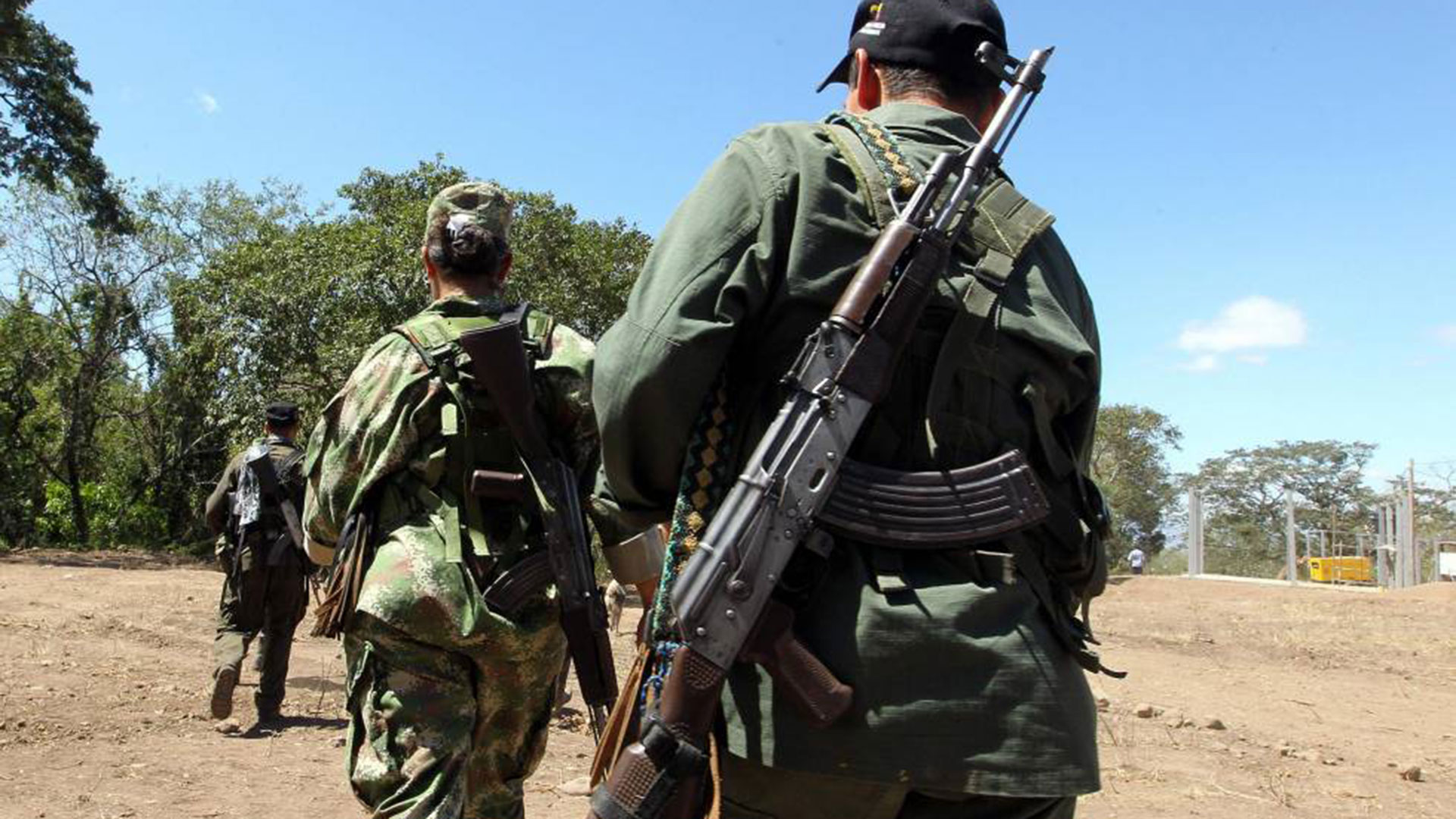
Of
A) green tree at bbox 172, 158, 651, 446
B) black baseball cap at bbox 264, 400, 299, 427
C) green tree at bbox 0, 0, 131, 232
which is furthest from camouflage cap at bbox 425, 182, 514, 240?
green tree at bbox 0, 0, 131, 232

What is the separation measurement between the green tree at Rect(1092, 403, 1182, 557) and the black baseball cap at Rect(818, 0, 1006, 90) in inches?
1250

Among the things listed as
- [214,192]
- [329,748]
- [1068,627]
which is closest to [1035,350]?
[1068,627]

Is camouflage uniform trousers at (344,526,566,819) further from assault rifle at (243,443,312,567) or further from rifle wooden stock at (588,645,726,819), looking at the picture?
assault rifle at (243,443,312,567)

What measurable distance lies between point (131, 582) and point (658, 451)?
14.3 meters

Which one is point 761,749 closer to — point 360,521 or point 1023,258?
point 1023,258

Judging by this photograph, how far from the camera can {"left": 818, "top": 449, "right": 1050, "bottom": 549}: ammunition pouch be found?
176 centimetres

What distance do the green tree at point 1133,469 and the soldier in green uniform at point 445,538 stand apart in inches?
1217

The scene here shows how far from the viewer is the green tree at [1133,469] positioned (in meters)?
34.2

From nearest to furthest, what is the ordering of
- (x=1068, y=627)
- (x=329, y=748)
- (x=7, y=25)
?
(x=1068, y=627)
(x=329, y=748)
(x=7, y=25)

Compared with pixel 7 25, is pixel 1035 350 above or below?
below

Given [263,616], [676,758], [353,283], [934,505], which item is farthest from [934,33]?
[353,283]

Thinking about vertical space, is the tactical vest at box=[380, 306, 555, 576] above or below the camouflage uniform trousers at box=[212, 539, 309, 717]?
above

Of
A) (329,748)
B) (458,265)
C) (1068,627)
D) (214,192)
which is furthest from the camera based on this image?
(214,192)

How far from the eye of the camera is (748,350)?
74.9 inches
